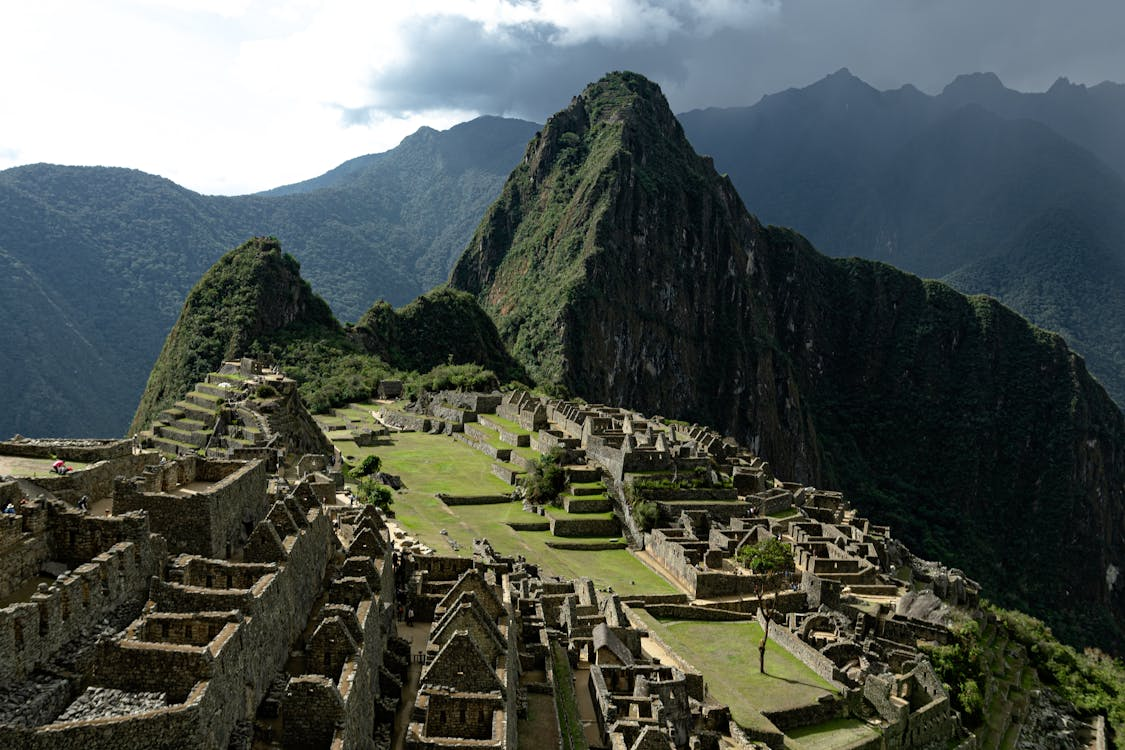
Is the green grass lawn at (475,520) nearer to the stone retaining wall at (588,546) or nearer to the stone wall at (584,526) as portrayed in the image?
the stone retaining wall at (588,546)

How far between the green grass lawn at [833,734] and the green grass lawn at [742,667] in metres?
0.83

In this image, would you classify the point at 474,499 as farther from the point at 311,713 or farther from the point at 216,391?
the point at 311,713

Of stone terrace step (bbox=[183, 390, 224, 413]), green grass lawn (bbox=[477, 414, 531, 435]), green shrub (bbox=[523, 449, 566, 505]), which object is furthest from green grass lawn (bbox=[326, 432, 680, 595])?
stone terrace step (bbox=[183, 390, 224, 413])

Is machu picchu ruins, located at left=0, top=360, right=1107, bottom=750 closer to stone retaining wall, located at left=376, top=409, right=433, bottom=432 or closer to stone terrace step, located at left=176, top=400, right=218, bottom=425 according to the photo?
stone terrace step, located at left=176, top=400, right=218, bottom=425

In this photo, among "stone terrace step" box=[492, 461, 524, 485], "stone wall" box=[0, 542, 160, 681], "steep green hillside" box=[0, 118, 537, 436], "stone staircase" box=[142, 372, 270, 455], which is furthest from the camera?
"steep green hillside" box=[0, 118, 537, 436]

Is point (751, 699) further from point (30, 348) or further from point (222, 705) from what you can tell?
point (30, 348)

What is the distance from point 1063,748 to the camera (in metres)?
37.4

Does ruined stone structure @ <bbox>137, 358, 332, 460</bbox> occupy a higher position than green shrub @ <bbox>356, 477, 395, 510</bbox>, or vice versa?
ruined stone structure @ <bbox>137, 358, 332, 460</bbox>

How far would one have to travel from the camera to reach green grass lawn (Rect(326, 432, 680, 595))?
1484 inches

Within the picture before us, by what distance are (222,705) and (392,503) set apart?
3126 centimetres

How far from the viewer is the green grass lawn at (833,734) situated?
25.7m

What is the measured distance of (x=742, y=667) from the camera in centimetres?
2984

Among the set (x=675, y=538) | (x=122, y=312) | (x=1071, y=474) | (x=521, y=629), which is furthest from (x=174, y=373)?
(x=1071, y=474)

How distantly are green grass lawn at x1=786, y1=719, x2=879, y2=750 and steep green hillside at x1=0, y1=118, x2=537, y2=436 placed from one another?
77.6 m
